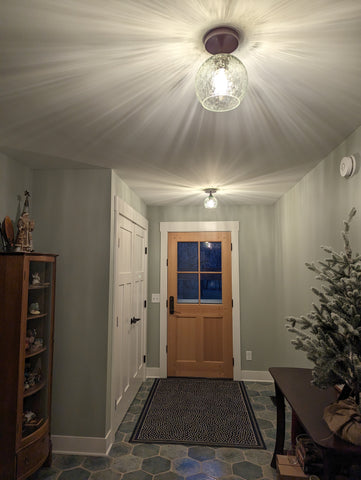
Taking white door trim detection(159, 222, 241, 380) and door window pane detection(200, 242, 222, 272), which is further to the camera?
door window pane detection(200, 242, 222, 272)

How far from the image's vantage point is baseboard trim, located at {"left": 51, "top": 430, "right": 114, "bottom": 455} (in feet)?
8.53

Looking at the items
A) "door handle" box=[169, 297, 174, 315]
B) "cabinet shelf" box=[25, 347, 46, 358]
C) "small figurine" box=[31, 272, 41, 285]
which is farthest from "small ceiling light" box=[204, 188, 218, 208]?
"cabinet shelf" box=[25, 347, 46, 358]

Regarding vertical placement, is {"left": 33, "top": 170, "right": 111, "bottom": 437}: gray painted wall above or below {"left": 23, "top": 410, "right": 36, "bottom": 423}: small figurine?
above

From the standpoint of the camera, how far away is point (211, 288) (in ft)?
14.6

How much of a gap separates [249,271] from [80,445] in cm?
286

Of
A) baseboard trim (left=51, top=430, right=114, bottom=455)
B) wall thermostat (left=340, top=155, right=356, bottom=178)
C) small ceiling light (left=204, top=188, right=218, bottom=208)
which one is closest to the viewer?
wall thermostat (left=340, top=155, right=356, bottom=178)

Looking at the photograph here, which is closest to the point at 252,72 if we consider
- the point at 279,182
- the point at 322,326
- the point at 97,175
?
the point at 322,326

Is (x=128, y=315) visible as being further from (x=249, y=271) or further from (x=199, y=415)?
(x=249, y=271)

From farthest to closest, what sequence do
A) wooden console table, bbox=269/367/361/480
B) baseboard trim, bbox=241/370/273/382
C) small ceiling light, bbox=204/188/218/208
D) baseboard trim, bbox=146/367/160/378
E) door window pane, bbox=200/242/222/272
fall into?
door window pane, bbox=200/242/222/272, baseboard trim, bbox=146/367/160/378, baseboard trim, bbox=241/370/273/382, small ceiling light, bbox=204/188/218/208, wooden console table, bbox=269/367/361/480

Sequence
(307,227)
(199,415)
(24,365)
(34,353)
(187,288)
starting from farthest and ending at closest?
(187,288), (199,415), (307,227), (34,353), (24,365)

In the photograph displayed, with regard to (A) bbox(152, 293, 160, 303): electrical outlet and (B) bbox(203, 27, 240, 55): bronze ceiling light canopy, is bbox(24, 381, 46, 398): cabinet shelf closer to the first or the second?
(A) bbox(152, 293, 160, 303): electrical outlet

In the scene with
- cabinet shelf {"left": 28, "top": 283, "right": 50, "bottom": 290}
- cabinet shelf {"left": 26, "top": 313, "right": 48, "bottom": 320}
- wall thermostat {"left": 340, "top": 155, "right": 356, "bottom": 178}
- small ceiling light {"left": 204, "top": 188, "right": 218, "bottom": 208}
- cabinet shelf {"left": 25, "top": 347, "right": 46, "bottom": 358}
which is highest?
small ceiling light {"left": 204, "top": 188, "right": 218, "bottom": 208}

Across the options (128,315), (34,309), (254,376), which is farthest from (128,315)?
(254,376)

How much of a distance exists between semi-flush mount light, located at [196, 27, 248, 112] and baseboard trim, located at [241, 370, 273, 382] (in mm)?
3930
